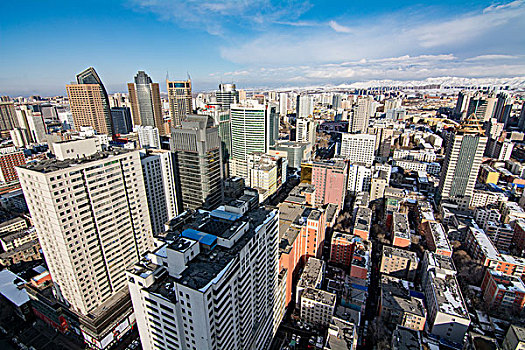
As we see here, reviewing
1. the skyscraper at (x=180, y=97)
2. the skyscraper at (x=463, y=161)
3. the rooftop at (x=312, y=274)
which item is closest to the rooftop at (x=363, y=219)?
the rooftop at (x=312, y=274)

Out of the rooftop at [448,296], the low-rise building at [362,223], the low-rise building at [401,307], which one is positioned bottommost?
the low-rise building at [401,307]

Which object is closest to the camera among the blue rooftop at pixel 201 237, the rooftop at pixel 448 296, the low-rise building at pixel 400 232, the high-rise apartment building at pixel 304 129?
the blue rooftop at pixel 201 237

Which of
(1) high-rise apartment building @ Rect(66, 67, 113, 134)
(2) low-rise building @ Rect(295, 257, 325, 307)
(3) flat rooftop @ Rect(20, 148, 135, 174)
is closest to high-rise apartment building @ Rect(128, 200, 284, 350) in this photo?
(2) low-rise building @ Rect(295, 257, 325, 307)

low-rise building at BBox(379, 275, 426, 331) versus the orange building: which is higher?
the orange building

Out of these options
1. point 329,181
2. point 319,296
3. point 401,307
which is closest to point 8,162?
point 329,181

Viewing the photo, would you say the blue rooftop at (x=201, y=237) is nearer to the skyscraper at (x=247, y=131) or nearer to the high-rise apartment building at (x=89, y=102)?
the skyscraper at (x=247, y=131)

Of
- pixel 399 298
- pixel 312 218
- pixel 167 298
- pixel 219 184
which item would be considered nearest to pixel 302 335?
pixel 399 298

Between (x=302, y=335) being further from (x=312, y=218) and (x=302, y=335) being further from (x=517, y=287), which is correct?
(x=517, y=287)

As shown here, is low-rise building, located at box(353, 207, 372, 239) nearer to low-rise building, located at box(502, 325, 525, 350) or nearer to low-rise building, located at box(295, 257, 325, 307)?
low-rise building, located at box(295, 257, 325, 307)
